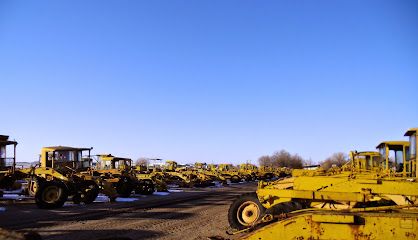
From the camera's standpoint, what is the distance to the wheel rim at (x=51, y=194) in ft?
54.4

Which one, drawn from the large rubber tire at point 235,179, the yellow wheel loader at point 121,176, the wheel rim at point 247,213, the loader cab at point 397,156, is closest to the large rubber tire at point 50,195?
the yellow wheel loader at point 121,176

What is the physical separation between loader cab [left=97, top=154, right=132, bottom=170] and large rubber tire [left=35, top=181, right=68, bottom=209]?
751 cm

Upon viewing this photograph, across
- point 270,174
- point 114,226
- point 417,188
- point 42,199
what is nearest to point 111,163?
point 42,199

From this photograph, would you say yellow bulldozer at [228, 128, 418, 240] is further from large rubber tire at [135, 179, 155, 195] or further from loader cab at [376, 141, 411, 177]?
large rubber tire at [135, 179, 155, 195]

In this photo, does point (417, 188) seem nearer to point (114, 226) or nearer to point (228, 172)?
point (114, 226)

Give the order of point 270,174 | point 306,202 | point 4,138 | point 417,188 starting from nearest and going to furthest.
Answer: point 417,188
point 306,202
point 4,138
point 270,174

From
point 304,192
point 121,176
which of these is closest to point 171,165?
point 121,176

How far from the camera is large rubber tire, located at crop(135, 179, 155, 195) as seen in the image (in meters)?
24.2

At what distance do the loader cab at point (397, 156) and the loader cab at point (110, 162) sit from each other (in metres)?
17.3

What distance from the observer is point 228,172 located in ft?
148

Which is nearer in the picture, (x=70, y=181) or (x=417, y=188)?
(x=417, y=188)

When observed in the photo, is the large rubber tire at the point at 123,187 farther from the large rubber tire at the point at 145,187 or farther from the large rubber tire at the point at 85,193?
the large rubber tire at the point at 85,193

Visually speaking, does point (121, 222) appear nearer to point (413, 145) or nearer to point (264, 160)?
point (413, 145)

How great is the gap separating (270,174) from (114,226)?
45.6 meters
